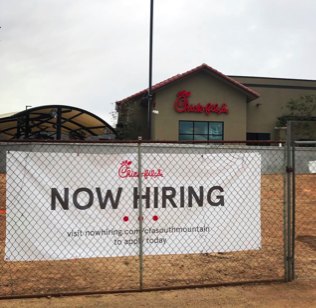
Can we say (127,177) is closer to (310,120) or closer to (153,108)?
(153,108)

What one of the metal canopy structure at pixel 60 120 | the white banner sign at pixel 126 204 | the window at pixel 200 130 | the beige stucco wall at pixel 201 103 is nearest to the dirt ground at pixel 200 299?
the white banner sign at pixel 126 204

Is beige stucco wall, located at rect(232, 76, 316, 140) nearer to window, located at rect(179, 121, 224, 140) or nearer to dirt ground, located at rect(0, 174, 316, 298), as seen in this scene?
window, located at rect(179, 121, 224, 140)

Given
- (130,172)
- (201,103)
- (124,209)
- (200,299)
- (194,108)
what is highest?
(201,103)

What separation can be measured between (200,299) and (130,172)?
1637 mm

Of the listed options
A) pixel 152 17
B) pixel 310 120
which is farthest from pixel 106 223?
pixel 310 120

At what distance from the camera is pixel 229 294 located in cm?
384

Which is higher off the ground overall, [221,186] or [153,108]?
[153,108]

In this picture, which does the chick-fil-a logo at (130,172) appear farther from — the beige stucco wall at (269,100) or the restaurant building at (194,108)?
the beige stucco wall at (269,100)

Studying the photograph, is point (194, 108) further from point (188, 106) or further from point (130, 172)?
point (130, 172)

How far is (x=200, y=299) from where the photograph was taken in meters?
3.72

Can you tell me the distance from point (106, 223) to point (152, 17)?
1573 cm

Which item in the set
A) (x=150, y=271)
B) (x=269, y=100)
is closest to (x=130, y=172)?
(x=150, y=271)

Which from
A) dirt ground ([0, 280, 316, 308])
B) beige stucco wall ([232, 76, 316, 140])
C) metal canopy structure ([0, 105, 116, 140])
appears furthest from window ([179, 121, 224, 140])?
dirt ground ([0, 280, 316, 308])

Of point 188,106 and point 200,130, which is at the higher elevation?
point 188,106
